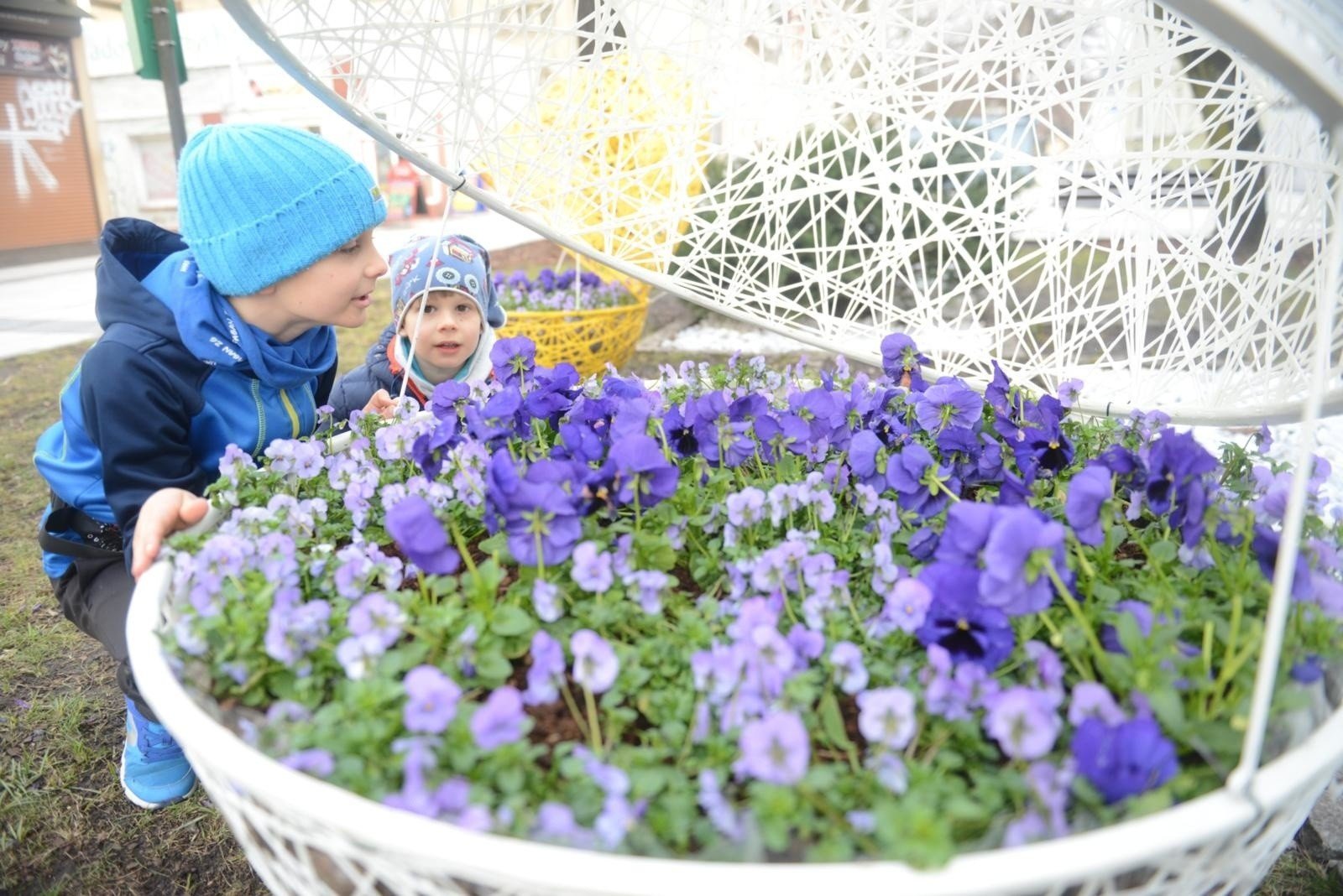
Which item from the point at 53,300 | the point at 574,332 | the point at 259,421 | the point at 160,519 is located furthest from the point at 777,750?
the point at 53,300

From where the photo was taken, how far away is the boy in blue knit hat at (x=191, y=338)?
54.7 inches

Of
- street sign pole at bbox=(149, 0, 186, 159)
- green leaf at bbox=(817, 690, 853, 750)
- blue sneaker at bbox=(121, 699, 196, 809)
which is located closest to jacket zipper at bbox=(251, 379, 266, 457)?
blue sneaker at bbox=(121, 699, 196, 809)

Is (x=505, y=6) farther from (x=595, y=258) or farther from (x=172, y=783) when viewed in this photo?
(x=172, y=783)

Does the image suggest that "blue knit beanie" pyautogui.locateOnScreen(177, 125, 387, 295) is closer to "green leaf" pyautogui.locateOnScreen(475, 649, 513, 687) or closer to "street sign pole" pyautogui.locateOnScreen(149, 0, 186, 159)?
"green leaf" pyautogui.locateOnScreen(475, 649, 513, 687)

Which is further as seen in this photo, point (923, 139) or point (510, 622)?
point (923, 139)

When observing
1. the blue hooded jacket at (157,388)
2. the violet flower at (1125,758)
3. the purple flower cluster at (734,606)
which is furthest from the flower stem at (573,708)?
the blue hooded jacket at (157,388)

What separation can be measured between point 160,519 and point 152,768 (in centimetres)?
74

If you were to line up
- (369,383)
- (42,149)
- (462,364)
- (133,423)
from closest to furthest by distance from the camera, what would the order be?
(133,423) < (462,364) < (369,383) < (42,149)

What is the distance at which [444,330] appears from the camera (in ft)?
7.59

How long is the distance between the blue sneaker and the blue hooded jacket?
0.32 m

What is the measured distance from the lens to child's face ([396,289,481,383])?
231cm

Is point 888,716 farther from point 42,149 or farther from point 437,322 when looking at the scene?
point 42,149

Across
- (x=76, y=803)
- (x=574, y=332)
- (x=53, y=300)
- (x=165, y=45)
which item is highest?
(x=165, y=45)

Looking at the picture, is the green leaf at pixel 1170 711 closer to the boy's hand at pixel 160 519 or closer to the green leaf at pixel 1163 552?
the green leaf at pixel 1163 552
